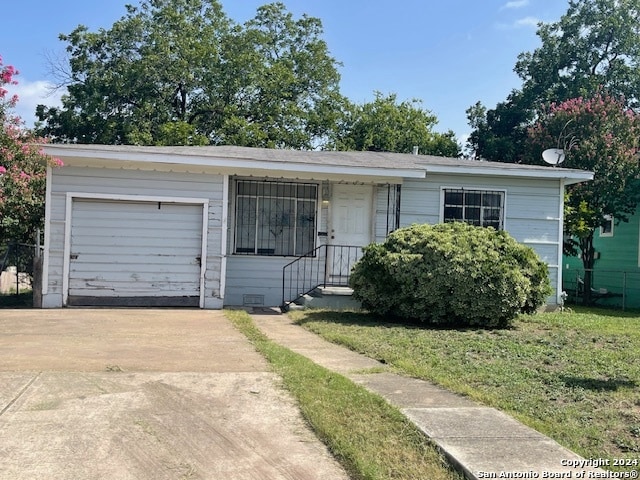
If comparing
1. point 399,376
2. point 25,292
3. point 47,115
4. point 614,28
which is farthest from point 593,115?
point 47,115

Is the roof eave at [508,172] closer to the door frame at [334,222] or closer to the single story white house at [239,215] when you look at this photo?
the single story white house at [239,215]

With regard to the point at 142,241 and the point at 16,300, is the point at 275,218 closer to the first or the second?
the point at 142,241

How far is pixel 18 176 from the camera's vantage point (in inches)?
426

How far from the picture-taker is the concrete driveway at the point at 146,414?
342cm

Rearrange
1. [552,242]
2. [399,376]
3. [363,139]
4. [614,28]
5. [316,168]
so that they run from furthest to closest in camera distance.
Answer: [363,139], [614,28], [552,242], [316,168], [399,376]

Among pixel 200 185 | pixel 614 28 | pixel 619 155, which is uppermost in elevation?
pixel 614 28

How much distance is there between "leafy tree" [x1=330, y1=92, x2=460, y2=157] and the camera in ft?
99.9

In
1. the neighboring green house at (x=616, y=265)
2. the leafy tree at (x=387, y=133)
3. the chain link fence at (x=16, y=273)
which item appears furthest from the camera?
the leafy tree at (x=387, y=133)

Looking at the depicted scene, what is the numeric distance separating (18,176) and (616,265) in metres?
16.3

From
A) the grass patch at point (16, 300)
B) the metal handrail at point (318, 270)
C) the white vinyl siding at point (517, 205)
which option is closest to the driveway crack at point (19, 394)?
the grass patch at point (16, 300)

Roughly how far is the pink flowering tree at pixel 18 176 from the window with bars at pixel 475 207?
782cm

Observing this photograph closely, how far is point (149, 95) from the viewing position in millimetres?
26969

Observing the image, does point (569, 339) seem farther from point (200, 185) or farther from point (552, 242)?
point (200, 185)

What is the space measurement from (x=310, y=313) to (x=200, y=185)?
320 centimetres
